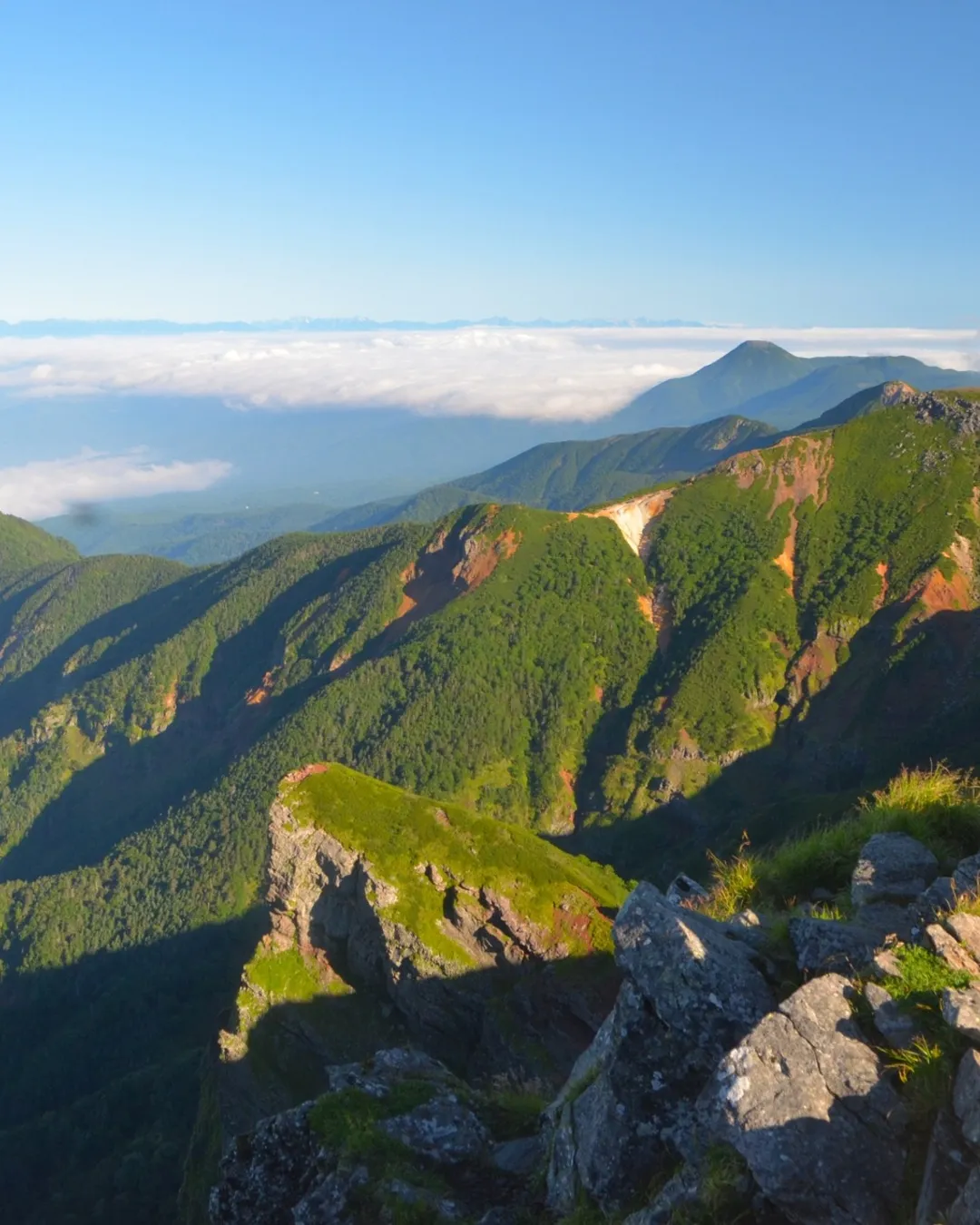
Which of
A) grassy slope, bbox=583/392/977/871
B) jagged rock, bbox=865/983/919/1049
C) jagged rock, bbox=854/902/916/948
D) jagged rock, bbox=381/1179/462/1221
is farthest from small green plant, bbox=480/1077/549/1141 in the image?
grassy slope, bbox=583/392/977/871

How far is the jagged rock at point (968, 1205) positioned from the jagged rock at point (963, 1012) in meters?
1.65

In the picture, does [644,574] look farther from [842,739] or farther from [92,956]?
[92,956]

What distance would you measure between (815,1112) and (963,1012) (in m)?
2.62

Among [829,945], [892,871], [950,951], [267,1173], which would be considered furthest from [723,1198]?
[267,1173]

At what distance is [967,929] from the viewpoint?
12500mm

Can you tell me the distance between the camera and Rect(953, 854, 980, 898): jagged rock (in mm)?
14586

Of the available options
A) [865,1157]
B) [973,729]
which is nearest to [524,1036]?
[865,1157]

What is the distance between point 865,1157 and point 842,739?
468ft

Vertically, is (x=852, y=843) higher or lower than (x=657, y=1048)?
higher

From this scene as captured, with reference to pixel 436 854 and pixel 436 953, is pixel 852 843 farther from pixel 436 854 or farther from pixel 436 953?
pixel 436 854

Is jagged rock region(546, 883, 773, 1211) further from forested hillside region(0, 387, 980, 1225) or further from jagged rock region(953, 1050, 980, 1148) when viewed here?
forested hillside region(0, 387, 980, 1225)

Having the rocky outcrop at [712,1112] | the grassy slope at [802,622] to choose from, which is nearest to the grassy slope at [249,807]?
the grassy slope at [802,622]

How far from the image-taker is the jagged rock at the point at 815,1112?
35.5ft

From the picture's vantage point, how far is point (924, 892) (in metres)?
15.2
